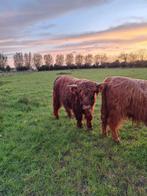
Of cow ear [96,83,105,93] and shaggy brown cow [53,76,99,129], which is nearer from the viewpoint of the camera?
cow ear [96,83,105,93]

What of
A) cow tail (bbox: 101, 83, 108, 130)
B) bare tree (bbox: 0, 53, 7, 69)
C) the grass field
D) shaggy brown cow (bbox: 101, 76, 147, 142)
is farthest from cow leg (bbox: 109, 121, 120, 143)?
bare tree (bbox: 0, 53, 7, 69)

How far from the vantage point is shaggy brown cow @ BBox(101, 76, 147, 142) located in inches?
219

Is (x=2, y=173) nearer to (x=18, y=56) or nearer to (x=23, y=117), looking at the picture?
(x=23, y=117)

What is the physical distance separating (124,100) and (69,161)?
1.78 metres

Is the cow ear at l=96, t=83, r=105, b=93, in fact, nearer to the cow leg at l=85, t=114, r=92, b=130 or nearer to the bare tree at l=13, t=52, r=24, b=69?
the cow leg at l=85, t=114, r=92, b=130

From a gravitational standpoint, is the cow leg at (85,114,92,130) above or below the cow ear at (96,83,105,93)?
below

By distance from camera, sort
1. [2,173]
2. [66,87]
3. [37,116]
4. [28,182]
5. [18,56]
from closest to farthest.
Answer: [28,182], [2,173], [66,87], [37,116], [18,56]

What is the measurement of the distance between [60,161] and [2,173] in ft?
3.72

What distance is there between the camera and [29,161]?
5230 millimetres

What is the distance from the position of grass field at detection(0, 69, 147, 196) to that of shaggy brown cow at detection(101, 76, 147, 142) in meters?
0.56

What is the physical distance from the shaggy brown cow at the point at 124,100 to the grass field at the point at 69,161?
562 millimetres

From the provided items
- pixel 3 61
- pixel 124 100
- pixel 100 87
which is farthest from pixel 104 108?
pixel 3 61

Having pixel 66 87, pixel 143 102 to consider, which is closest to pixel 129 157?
pixel 143 102

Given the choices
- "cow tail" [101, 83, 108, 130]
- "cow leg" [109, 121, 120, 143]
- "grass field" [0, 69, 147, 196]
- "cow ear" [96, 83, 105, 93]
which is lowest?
"grass field" [0, 69, 147, 196]
